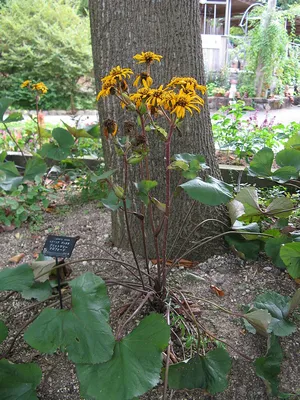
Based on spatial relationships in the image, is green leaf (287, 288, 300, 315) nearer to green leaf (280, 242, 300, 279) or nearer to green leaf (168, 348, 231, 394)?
green leaf (280, 242, 300, 279)

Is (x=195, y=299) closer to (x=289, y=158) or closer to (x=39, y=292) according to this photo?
(x=39, y=292)

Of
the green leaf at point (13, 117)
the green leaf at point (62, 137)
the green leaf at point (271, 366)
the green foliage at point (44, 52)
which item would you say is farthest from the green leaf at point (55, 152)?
the green foliage at point (44, 52)

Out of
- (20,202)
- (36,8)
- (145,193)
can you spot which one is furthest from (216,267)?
(36,8)

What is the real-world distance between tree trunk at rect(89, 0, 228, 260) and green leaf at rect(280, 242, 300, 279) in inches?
19.8

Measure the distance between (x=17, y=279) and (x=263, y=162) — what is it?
110cm

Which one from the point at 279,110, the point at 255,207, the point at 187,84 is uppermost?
the point at 187,84

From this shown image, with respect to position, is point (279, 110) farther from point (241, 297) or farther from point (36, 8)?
point (241, 297)

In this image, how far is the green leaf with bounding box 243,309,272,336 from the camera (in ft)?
4.39

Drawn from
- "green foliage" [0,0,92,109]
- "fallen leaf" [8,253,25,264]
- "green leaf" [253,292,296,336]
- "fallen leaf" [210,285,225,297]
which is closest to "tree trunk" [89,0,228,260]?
"fallen leaf" [210,285,225,297]

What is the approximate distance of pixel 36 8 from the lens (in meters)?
11.2

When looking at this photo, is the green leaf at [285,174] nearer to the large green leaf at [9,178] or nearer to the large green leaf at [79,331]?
the large green leaf at [79,331]

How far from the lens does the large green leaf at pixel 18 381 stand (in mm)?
1210

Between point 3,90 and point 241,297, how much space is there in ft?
33.7

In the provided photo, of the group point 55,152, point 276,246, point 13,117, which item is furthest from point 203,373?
point 13,117
